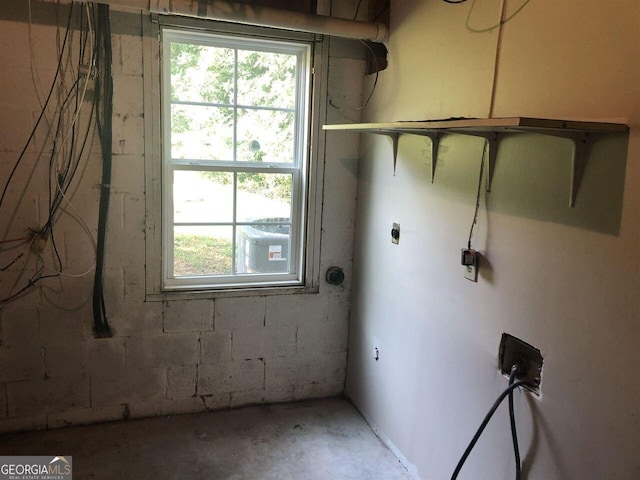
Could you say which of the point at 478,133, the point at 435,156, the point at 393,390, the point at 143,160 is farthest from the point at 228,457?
the point at 478,133

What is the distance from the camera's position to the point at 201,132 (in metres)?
2.87

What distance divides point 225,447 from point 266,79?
2111 millimetres

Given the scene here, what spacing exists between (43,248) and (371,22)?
7.16ft

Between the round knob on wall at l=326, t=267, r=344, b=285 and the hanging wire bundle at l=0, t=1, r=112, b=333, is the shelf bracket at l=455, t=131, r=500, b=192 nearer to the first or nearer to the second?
the round knob on wall at l=326, t=267, r=344, b=285

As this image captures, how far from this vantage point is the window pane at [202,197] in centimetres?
289

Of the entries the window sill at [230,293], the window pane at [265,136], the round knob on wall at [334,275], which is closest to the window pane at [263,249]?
the window sill at [230,293]

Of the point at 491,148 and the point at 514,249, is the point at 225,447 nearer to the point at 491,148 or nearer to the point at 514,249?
the point at 514,249

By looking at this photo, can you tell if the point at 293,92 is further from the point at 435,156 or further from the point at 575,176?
the point at 575,176

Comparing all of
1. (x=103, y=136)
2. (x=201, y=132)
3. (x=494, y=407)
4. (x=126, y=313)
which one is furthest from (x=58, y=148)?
(x=494, y=407)

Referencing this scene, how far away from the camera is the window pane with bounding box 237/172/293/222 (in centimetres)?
300

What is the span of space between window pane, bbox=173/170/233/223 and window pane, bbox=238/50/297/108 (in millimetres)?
480

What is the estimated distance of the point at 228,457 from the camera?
2.64 meters

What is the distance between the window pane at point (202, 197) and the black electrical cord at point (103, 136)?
1.23ft

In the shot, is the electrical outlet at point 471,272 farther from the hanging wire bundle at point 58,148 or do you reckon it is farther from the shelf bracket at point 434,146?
the hanging wire bundle at point 58,148
